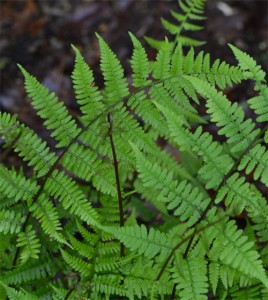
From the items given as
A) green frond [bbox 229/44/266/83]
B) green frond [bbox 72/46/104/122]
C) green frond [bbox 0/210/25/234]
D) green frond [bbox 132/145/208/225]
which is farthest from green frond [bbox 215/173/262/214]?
green frond [bbox 0/210/25/234]

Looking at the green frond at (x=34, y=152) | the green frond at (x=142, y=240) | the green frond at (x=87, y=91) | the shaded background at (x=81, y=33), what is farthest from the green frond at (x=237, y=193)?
the shaded background at (x=81, y=33)

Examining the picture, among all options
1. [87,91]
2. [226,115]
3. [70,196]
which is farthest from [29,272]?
[226,115]

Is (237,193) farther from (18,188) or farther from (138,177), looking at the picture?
(18,188)

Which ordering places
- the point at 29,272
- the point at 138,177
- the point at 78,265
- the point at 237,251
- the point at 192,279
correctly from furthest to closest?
the point at 29,272, the point at 78,265, the point at 138,177, the point at 192,279, the point at 237,251

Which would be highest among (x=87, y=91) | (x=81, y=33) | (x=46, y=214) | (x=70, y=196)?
(x=81, y=33)

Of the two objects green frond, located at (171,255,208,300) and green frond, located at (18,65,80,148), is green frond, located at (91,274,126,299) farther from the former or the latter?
green frond, located at (18,65,80,148)

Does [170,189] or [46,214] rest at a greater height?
[170,189]

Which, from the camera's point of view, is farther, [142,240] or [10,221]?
[10,221]
